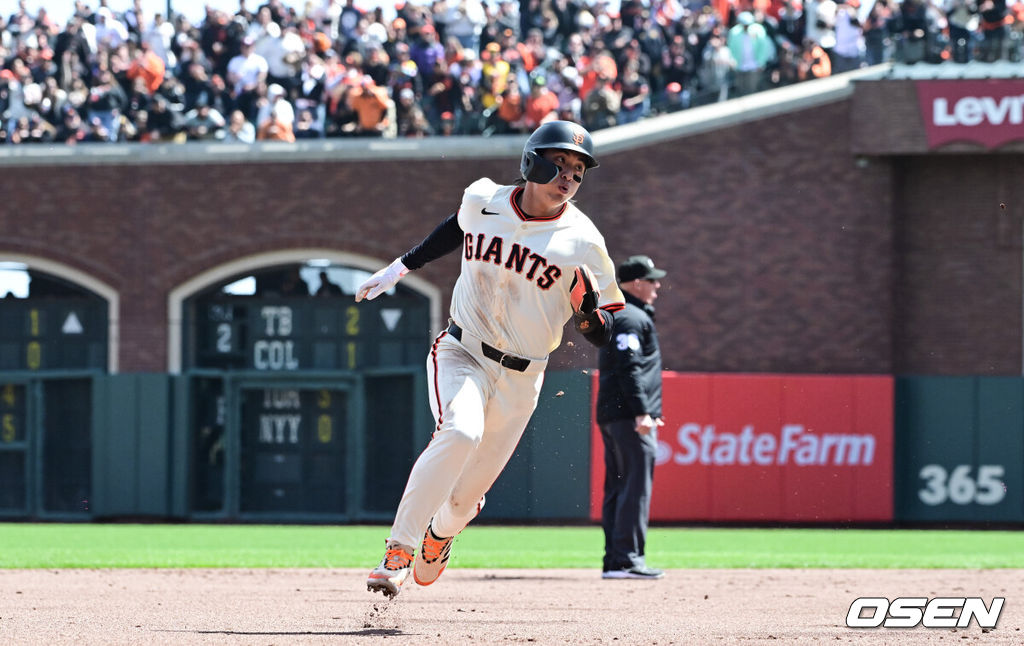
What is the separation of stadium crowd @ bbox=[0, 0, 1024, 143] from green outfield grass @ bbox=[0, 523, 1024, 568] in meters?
5.46

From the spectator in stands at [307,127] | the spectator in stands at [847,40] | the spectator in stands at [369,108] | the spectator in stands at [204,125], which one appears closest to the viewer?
the spectator in stands at [369,108]

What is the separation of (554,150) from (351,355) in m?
13.4

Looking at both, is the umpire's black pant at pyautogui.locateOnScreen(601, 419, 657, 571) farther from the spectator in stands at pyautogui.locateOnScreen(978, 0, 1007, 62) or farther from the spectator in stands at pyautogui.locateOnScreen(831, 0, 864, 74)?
the spectator in stands at pyautogui.locateOnScreen(978, 0, 1007, 62)

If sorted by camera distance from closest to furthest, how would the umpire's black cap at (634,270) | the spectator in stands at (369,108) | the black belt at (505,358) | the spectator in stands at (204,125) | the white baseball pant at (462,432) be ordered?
the white baseball pant at (462,432) < the black belt at (505,358) < the umpire's black cap at (634,270) < the spectator in stands at (369,108) < the spectator in stands at (204,125)

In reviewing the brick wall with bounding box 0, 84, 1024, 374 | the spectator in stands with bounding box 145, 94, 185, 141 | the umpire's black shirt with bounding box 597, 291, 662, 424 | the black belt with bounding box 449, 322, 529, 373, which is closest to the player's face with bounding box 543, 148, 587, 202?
the black belt with bounding box 449, 322, 529, 373

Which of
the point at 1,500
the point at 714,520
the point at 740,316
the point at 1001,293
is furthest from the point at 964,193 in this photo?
the point at 1,500

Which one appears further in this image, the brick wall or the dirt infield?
the brick wall

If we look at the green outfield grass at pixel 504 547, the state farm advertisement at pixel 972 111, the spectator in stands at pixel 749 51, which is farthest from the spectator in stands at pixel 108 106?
the state farm advertisement at pixel 972 111

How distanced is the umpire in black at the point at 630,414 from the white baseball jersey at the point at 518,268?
2.89 m

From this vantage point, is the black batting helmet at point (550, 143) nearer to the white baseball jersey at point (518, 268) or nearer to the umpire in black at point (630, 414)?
the white baseball jersey at point (518, 268)

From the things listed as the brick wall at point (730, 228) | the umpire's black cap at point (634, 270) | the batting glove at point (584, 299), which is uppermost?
the brick wall at point (730, 228)

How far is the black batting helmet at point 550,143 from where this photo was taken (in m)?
6.71

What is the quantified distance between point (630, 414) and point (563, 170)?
3.51 meters

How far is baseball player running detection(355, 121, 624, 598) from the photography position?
661 cm
